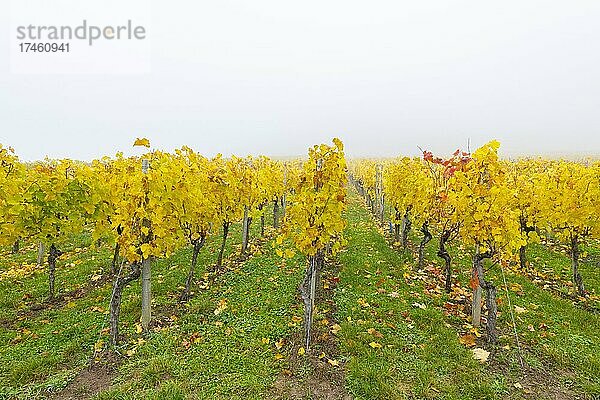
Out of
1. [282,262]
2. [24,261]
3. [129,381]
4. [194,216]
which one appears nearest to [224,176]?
[194,216]

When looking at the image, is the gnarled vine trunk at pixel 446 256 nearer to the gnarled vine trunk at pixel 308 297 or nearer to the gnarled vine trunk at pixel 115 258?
the gnarled vine trunk at pixel 308 297

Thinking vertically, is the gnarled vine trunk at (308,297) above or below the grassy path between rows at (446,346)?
above

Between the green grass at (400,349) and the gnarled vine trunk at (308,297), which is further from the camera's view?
the gnarled vine trunk at (308,297)

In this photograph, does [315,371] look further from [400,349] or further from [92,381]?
[92,381]

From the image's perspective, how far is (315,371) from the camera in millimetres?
5465

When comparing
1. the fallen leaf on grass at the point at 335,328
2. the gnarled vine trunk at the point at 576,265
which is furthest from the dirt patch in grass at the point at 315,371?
the gnarled vine trunk at the point at 576,265

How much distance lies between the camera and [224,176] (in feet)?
32.8

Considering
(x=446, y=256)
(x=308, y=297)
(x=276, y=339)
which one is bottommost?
(x=276, y=339)

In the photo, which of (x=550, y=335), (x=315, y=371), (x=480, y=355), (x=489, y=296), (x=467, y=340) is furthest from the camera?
(x=550, y=335)

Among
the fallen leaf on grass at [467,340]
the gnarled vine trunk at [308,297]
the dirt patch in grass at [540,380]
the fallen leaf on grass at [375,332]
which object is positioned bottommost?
the dirt patch in grass at [540,380]

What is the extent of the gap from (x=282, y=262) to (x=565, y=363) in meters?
6.89

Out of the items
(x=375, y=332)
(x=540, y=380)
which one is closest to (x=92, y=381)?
(x=375, y=332)

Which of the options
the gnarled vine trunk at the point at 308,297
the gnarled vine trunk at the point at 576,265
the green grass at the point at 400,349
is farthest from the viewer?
the gnarled vine trunk at the point at 576,265

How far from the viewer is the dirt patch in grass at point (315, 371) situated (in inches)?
198
